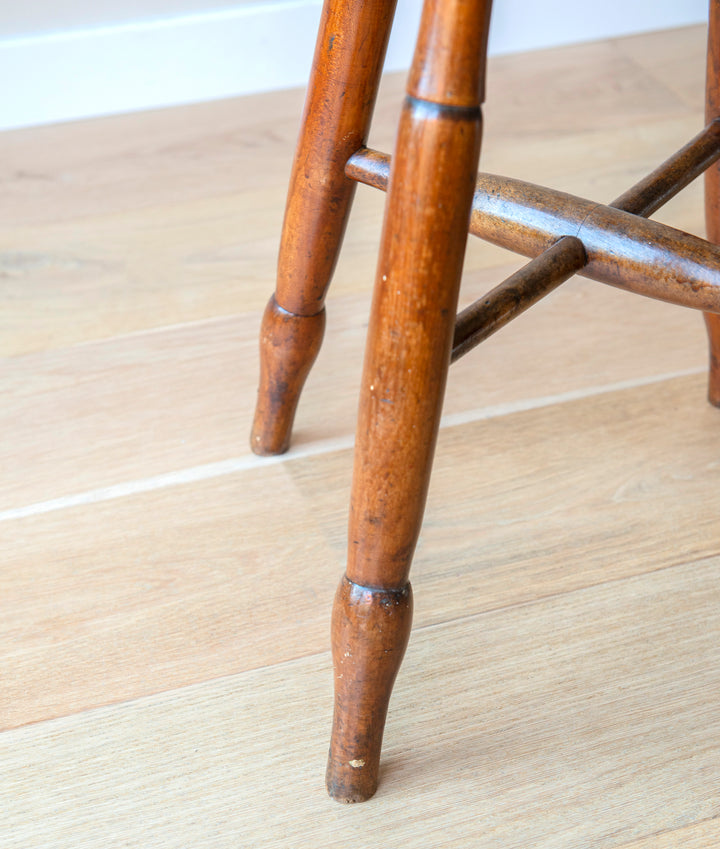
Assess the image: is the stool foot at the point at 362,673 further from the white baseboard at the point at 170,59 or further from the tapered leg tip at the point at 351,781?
the white baseboard at the point at 170,59

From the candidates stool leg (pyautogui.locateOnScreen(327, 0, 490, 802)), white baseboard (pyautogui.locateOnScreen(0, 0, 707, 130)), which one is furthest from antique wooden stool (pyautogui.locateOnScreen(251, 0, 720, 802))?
white baseboard (pyautogui.locateOnScreen(0, 0, 707, 130))

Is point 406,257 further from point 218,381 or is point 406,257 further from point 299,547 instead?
point 218,381

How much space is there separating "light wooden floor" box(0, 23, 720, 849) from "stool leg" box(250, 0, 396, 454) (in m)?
0.12

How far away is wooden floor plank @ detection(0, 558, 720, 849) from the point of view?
0.58m

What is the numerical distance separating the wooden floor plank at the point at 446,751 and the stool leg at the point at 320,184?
0.72ft

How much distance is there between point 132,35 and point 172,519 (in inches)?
29.8

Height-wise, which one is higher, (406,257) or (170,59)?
(406,257)

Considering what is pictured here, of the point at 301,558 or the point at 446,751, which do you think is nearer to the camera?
the point at 446,751

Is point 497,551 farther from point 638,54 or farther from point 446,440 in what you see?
point 638,54

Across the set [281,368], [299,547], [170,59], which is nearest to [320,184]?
[281,368]

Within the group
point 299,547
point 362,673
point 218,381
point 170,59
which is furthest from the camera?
point 170,59

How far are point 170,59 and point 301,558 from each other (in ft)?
2.65

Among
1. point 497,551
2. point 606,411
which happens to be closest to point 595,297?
point 606,411

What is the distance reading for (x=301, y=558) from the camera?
29.2 inches
